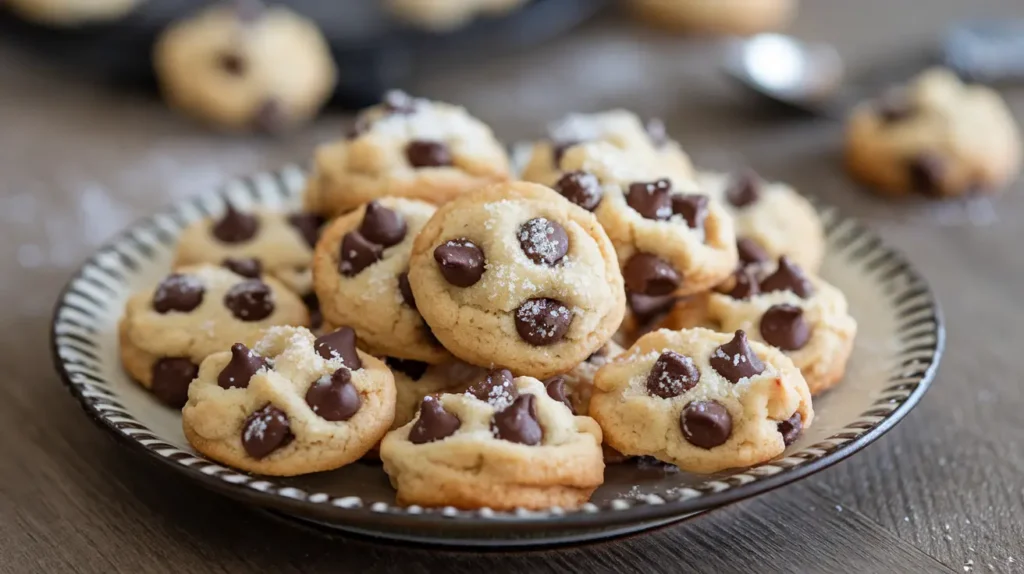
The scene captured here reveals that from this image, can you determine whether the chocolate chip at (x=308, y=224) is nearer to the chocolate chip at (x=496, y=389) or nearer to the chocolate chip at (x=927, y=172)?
the chocolate chip at (x=496, y=389)

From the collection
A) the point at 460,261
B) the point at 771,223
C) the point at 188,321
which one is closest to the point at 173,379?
the point at 188,321

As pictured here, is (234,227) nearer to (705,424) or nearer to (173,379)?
(173,379)

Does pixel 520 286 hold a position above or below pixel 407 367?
above

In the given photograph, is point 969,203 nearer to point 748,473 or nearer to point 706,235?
point 706,235

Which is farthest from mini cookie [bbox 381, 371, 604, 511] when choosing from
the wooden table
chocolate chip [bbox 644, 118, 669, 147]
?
chocolate chip [bbox 644, 118, 669, 147]

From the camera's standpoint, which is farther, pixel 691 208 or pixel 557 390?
pixel 691 208

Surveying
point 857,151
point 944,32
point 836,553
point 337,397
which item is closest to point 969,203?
point 857,151

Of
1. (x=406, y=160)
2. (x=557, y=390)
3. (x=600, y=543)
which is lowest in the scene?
(x=600, y=543)

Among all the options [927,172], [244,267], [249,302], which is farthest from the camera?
[927,172]

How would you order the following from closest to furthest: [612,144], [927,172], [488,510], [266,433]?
[488,510], [266,433], [612,144], [927,172]

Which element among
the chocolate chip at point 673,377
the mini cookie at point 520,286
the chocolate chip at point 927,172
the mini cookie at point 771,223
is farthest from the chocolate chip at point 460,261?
the chocolate chip at point 927,172
